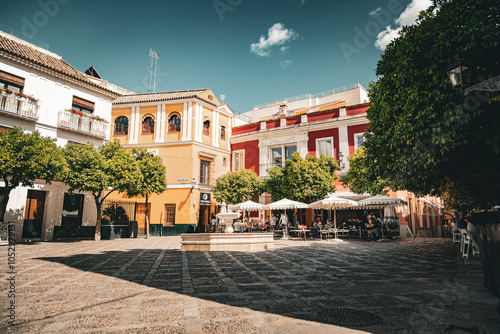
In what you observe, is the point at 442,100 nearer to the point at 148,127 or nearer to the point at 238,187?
the point at 238,187

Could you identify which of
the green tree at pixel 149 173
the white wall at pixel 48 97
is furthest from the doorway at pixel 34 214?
the green tree at pixel 149 173

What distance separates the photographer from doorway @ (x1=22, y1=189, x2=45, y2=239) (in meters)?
14.5

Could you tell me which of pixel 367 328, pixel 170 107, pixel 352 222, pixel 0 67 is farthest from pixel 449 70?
pixel 170 107

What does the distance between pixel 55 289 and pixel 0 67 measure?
14.3m

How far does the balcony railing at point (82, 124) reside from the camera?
15812mm

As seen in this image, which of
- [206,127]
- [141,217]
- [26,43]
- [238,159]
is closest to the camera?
[26,43]

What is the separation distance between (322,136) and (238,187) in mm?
7463

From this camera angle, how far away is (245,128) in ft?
86.0

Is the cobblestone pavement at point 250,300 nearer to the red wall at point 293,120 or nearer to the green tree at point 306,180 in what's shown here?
the green tree at point 306,180

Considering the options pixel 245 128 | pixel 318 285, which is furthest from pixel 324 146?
pixel 318 285

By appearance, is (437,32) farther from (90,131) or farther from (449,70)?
(90,131)

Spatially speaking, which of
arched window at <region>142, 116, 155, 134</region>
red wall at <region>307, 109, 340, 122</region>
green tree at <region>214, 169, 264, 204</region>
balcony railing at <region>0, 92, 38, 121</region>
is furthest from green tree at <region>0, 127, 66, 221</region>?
red wall at <region>307, 109, 340, 122</region>

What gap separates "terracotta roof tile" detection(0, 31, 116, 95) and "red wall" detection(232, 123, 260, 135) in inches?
493

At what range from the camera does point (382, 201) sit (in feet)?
48.9
